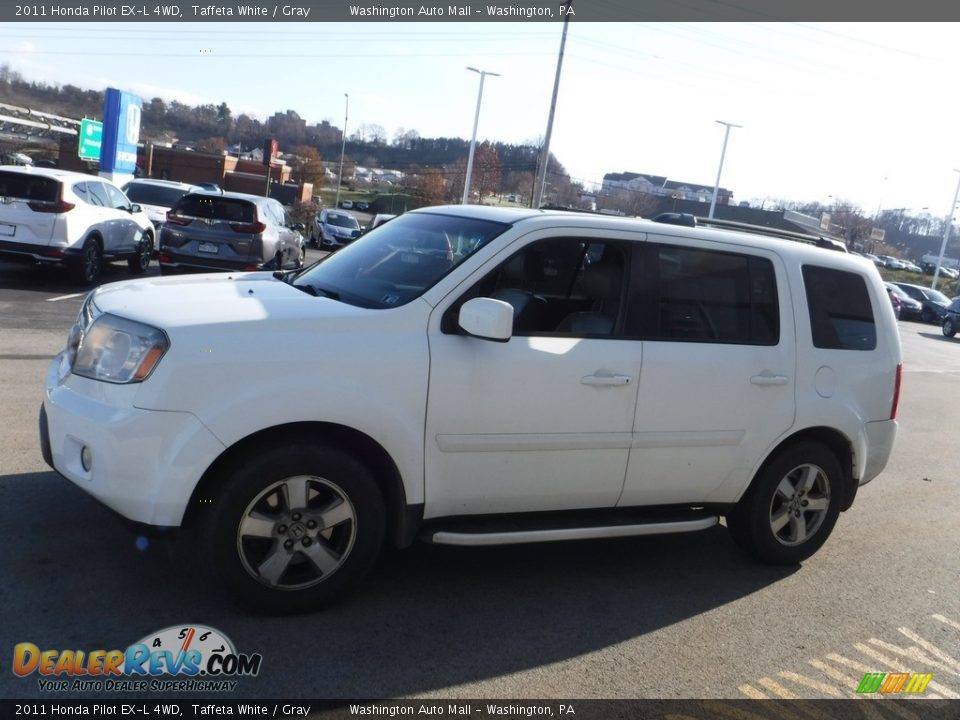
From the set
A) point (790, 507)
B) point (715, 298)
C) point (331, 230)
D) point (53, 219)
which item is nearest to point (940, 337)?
point (331, 230)

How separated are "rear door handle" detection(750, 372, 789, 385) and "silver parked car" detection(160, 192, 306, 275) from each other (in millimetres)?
11107

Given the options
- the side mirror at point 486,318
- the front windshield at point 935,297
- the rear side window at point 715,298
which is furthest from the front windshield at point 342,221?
the side mirror at point 486,318

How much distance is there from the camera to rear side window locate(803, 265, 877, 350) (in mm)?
5293

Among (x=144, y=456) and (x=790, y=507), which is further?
(x=790, y=507)

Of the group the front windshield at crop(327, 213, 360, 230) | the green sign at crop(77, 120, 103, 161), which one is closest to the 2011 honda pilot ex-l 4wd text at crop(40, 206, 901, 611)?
the front windshield at crop(327, 213, 360, 230)

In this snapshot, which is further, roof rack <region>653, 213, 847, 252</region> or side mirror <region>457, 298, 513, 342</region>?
roof rack <region>653, 213, 847, 252</region>

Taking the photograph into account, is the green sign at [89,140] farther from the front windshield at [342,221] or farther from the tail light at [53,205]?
the tail light at [53,205]

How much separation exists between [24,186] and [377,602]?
11.5m

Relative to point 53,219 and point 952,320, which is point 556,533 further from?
point 952,320

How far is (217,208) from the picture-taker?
577 inches

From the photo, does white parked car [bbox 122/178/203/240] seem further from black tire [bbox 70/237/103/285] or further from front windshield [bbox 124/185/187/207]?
black tire [bbox 70/237/103/285]

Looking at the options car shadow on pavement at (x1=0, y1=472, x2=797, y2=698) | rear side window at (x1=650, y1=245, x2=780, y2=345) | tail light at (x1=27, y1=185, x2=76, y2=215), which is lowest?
car shadow on pavement at (x1=0, y1=472, x2=797, y2=698)

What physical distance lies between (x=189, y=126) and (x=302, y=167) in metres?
10.9

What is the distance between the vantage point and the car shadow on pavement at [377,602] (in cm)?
364
